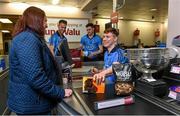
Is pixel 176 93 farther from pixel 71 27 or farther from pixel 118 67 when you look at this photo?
pixel 71 27

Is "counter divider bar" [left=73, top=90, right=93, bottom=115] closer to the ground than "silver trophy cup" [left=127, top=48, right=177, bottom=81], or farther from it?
closer to the ground

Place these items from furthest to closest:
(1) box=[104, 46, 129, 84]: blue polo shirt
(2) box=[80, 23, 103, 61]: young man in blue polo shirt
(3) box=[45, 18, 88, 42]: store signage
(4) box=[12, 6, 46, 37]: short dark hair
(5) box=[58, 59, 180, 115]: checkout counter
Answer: (3) box=[45, 18, 88, 42]: store signage → (2) box=[80, 23, 103, 61]: young man in blue polo shirt → (1) box=[104, 46, 129, 84]: blue polo shirt → (4) box=[12, 6, 46, 37]: short dark hair → (5) box=[58, 59, 180, 115]: checkout counter

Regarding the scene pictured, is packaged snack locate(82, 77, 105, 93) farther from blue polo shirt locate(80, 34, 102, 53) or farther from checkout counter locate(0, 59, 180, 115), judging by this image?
blue polo shirt locate(80, 34, 102, 53)

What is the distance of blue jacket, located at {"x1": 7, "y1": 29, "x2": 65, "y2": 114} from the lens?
124 cm

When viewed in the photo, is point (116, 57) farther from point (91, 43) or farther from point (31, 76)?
point (91, 43)

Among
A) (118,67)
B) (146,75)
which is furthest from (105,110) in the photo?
(146,75)

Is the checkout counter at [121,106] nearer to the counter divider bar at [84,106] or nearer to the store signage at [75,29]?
the counter divider bar at [84,106]

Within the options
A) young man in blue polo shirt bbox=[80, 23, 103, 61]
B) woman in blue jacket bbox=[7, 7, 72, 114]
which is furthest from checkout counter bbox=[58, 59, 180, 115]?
young man in blue polo shirt bbox=[80, 23, 103, 61]

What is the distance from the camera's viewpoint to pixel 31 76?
123 centimetres

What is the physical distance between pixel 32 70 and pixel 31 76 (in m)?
0.04

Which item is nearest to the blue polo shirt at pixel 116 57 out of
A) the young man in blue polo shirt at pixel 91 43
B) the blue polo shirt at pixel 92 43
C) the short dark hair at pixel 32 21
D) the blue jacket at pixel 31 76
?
the blue jacket at pixel 31 76

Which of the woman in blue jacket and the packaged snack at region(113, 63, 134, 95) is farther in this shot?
the packaged snack at region(113, 63, 134, 95)

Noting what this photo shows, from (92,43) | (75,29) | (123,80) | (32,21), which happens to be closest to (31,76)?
(32,21)

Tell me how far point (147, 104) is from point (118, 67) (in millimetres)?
330
